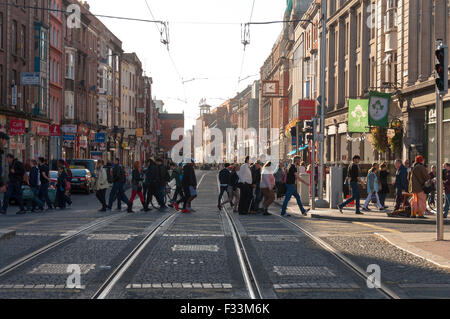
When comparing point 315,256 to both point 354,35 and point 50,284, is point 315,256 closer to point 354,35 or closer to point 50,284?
point 50,284

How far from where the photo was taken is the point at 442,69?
13.3 metres

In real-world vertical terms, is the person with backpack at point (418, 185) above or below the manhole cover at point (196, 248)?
above

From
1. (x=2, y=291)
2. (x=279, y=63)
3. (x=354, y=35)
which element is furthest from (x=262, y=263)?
(x=279, y=63)

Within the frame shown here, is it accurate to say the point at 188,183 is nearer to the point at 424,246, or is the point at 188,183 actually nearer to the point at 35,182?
the point at 35,182

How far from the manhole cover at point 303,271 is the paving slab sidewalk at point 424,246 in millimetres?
1830

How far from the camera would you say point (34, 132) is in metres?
47.1

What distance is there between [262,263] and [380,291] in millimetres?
2707

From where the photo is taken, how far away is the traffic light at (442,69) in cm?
1331

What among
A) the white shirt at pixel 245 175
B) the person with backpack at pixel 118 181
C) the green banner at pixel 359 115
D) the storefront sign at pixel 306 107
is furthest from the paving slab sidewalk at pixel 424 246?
the storefront sign at pixel 306 107

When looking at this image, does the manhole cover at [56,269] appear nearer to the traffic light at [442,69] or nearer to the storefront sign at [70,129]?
the traffic light at [442,69]

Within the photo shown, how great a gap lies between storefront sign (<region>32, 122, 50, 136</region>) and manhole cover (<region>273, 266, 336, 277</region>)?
39.2 metres

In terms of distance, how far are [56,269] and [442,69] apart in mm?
7965

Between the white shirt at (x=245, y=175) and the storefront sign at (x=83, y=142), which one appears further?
the storefront sign at (x=83, y=142)

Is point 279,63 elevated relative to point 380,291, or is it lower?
elevated
